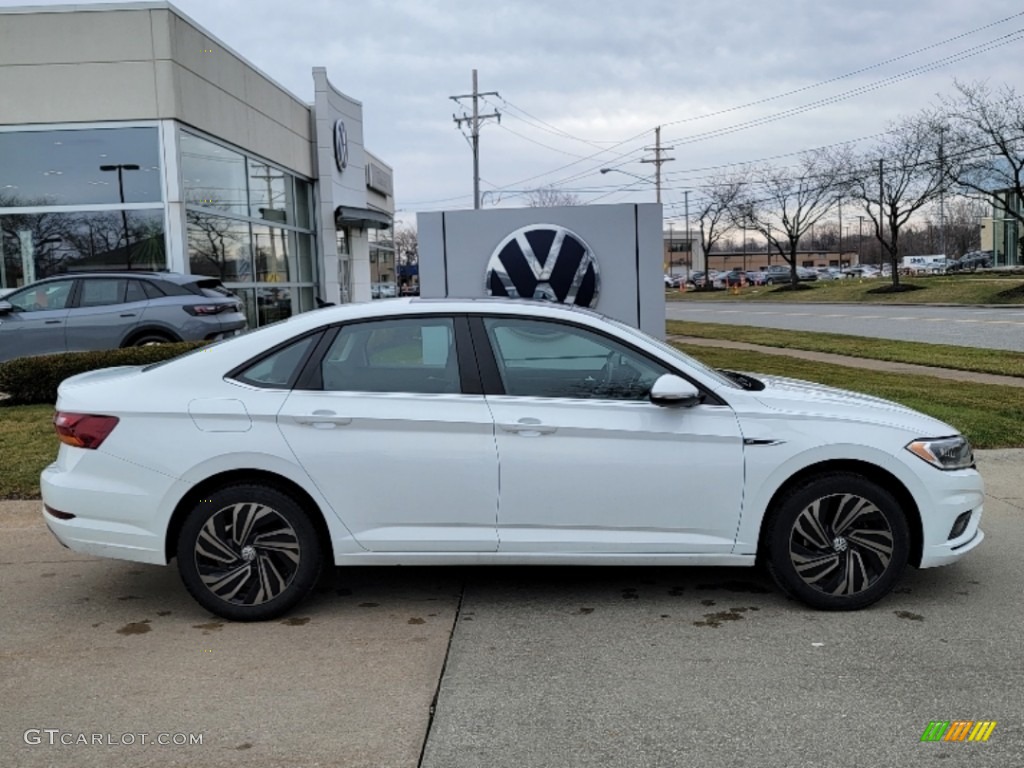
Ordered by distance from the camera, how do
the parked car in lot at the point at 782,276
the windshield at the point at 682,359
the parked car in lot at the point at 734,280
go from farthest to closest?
1. the parked car in lot at the point at 734,280
2. the parked car in lot at the point at 782,276
3. the windshield at the point at 682,359

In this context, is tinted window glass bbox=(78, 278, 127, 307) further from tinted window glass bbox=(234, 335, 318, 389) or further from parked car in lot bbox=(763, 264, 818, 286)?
parked car in lot bbox=(763, 264, 818, 286)

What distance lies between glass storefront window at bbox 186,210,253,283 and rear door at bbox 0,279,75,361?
358 cm

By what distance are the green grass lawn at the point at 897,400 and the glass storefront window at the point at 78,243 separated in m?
5.88

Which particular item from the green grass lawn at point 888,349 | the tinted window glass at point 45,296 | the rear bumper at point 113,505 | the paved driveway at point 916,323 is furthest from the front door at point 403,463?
the paved driveway at point 916,323

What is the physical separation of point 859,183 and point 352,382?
2024 inches

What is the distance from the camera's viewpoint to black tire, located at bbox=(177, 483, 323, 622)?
14.9 feet

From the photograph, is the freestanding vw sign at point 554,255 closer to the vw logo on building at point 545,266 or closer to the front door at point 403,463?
the vw logo on building at point 545,266

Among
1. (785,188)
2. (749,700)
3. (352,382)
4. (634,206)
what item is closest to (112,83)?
(634,206)

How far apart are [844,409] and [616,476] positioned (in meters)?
1.21

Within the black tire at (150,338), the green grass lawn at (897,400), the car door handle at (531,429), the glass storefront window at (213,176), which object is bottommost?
the green grass lawn at (897,400)

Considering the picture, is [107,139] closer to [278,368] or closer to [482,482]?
[278,368]

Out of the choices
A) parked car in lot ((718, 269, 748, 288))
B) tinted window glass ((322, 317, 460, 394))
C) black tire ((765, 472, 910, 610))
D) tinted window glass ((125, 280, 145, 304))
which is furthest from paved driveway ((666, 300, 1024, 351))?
parked car in lot ((718, 269, 748, 288))

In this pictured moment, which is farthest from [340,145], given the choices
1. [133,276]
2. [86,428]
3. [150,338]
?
[86,428]

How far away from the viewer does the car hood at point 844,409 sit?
15.3 ft
